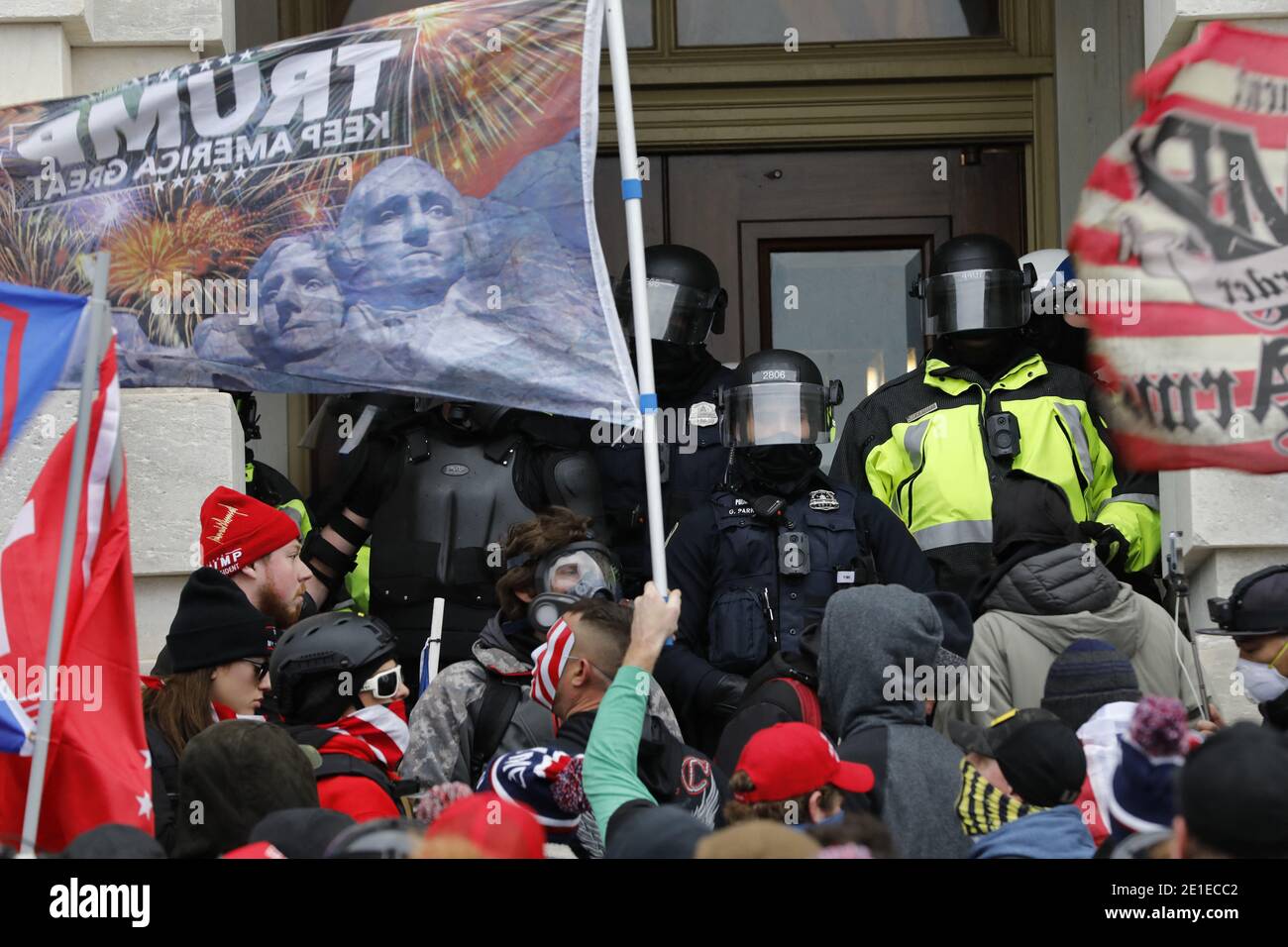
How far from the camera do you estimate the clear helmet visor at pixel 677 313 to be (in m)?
7.79

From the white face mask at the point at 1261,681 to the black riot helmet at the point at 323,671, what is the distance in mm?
2282

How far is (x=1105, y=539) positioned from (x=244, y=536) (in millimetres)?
2618

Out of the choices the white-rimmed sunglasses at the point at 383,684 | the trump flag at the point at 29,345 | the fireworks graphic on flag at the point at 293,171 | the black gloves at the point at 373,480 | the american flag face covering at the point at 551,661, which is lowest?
the white-rimmed sunglasses at the point at 383,684

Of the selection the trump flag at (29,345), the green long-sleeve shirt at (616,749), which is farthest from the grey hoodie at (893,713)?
the trump flag at (29,345)

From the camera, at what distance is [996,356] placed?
768cm

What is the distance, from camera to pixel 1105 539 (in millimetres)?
7059

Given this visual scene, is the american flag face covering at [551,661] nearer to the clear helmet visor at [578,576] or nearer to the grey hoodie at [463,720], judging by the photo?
the grey hoodie at [463,720]

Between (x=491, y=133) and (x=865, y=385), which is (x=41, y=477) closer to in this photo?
(x=491, y=133)

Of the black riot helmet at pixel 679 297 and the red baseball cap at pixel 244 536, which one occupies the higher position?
the black riot helmet at pixel 679 297

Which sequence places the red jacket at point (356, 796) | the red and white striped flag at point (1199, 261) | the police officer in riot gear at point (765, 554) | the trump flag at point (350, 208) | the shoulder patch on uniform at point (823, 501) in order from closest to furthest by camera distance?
the red jacket at point (356, 796)
the red and white striped flag at point (1199, 261)
the trump flag at point (350, 208)
the police officer in riot gear at point (765, 554)
the shoulder patch on uniform at point (823, 501)

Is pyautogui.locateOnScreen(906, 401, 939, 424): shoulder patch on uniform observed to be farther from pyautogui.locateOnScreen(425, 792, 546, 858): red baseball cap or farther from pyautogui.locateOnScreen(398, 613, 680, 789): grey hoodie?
pyautogui.locateOnScreen(425, 792, 546, 858): red baseball cap

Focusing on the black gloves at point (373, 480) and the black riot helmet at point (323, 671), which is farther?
the black gloves at point (373, 480)

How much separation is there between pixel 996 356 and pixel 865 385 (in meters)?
1.66
